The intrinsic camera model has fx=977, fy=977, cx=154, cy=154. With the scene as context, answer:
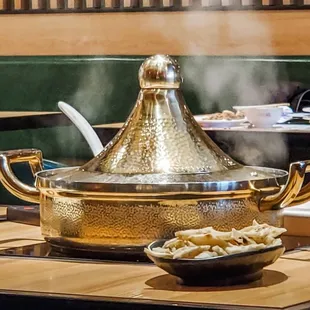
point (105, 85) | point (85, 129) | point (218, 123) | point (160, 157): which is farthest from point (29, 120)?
point (160, 157)

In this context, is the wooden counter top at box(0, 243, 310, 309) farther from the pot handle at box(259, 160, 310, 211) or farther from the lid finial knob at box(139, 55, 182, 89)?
the lid finial knob at box(139, 55, 182, 89)

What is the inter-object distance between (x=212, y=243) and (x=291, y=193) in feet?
0.58

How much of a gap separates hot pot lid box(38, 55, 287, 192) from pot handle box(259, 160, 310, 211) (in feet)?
0.09

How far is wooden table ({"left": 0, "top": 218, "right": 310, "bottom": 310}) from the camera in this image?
1.01 metres

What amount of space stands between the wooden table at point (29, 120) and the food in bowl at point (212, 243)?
322 centimetres

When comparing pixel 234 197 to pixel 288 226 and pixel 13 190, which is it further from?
pixel 13 190

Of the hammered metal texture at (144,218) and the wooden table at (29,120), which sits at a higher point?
the hammered metal texture at (144,218)

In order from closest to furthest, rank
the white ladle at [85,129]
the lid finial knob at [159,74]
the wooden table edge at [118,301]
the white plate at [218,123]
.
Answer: the wooden table edge at [118,301], the lid finial knob at [159,74], the white ladle at [85,129], the white plate at [218,123]

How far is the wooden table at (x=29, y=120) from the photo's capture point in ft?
14.2

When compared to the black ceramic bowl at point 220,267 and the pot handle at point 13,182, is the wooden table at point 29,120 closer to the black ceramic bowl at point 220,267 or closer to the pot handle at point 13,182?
the pot handle at point 13,182

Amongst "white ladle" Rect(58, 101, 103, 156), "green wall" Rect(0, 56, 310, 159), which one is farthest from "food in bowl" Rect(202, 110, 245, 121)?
"white ladle" Rect(58, 101, 103, 156)

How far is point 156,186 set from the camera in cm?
122

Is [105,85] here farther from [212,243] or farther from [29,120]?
[212,243]

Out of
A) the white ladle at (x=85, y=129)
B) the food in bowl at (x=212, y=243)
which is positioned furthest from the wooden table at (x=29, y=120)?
the food in bowl at (x=212, y=243)
